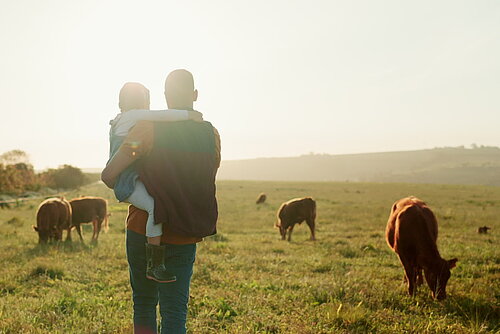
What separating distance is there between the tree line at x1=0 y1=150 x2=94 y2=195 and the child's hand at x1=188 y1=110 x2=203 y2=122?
42.3 meters

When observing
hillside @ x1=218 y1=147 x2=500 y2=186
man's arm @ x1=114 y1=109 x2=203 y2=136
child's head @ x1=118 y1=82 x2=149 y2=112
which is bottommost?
hillside @ x1=218 y1=147 x2=500 y2=186

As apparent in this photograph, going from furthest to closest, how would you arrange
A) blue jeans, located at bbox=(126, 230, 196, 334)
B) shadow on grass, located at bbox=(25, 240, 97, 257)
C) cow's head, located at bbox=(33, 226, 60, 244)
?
cow's head, located at bbox=(33, 226, 60, 244)
shadow on grass, located at bbox=(25, 240, 97, 257)
blue jeans, located at bbox=(126, 230, 196, 334)

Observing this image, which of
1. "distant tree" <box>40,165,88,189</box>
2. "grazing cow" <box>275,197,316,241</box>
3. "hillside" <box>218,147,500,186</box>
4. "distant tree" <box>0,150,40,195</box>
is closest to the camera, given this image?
"grazing cow" <box>275,197,316,241</box>

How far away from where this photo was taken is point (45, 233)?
11.4 metres

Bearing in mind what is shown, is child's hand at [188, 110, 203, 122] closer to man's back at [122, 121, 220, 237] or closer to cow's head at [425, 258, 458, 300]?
man's back at [122, 121, 220, 237]

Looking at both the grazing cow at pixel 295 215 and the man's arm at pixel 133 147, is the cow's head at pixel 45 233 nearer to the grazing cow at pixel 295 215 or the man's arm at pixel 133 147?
the grazing cow at pixel 295 215

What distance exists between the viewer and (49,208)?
464 inches

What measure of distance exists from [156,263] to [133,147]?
0.83m

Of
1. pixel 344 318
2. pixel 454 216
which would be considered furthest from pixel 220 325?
pixel 454 216

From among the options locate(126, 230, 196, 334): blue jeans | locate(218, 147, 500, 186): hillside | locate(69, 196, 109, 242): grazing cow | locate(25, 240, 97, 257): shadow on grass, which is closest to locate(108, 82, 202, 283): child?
locate(126, 230, 196, 334): blue jeans

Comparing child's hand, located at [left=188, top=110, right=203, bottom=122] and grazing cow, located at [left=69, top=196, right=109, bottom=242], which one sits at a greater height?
child's hand, located at [left=188, top=110, right=203, bottom=122]

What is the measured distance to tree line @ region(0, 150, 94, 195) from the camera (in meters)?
40.0

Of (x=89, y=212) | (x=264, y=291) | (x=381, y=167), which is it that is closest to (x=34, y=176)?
(x=89, y=212)

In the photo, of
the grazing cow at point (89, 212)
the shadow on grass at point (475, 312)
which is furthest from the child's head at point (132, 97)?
the grazing cow at point (89, 212)
